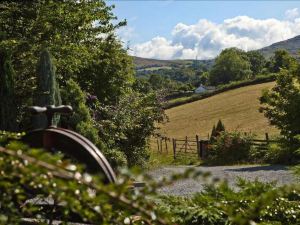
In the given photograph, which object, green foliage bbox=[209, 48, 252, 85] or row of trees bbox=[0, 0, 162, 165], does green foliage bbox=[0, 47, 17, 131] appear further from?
green foliage bbox=[209, 48, 252, 85]

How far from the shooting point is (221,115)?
2208 inches

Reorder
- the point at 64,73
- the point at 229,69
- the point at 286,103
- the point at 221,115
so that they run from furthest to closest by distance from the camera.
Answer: the point at 229,69
the point at 221,115
the point at 286,103
the point at 64,73

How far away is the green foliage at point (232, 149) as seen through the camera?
24.6m

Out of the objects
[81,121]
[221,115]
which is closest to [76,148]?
[81,121]

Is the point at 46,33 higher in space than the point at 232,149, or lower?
higher

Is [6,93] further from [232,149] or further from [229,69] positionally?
[229,69]

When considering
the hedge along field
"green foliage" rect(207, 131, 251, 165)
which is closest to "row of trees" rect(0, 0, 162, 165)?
"green foliage" rect(207, 131, 251, 165)

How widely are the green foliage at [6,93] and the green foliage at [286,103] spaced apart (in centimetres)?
1236

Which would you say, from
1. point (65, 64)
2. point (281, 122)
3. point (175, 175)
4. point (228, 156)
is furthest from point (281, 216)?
point (228, 156)

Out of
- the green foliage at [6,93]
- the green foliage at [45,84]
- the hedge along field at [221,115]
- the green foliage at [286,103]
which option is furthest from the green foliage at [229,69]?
the green foliage at [6,93]

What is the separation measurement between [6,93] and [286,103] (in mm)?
13192

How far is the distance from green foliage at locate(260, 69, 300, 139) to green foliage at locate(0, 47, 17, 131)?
12360mm

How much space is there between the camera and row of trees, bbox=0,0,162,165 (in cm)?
1389

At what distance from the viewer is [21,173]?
1326 millimetres
